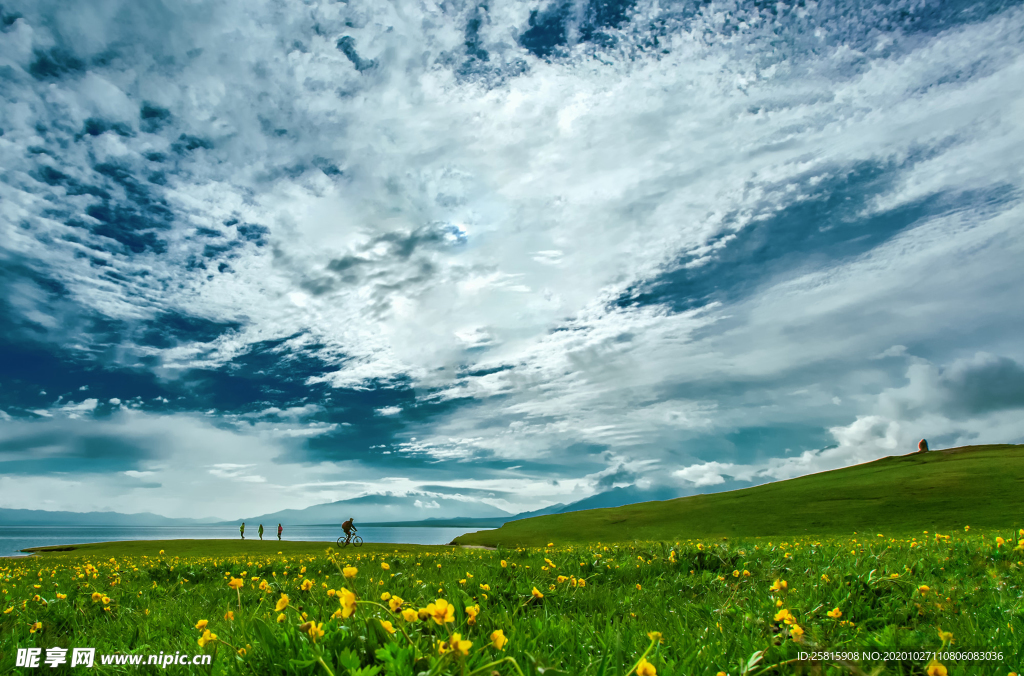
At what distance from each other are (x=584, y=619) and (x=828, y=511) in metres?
86.3

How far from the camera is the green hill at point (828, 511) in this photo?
2434 inches

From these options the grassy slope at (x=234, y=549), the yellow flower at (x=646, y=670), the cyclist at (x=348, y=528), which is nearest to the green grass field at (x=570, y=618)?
Answer: the yellow flower at (x=646, y=670)

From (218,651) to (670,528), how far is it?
80.7 m

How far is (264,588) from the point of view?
624 centimetres

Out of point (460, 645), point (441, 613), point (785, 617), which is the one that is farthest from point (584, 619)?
point (460, 645)

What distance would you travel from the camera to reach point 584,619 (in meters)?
4.02

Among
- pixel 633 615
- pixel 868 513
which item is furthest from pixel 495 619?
pixel 868 513

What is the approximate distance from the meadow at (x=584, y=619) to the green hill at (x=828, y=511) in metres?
48.6

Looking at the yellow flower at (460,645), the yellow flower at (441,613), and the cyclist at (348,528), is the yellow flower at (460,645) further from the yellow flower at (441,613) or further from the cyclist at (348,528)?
the cyclist at (348,528)

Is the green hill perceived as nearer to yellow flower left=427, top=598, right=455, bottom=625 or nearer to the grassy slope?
the grassy slope

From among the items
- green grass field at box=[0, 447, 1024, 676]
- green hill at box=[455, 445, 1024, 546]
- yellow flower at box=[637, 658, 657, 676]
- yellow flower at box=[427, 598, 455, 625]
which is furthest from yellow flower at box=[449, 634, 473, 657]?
green hill at box=[455, 445, 1024, 546]

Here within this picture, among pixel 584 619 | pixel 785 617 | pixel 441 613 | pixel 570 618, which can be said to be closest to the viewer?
pixel 441 613

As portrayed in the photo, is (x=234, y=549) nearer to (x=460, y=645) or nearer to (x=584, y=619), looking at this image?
(x=584, y=619)

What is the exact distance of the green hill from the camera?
61.8 meters
